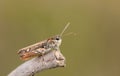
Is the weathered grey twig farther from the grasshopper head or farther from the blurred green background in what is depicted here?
the blurred green background

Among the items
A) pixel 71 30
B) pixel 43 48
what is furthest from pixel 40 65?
pixel 71 30

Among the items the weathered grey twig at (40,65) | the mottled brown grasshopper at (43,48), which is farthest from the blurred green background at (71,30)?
the weathered grey twig at (40,65)

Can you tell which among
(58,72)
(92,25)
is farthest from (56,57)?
(92,25)

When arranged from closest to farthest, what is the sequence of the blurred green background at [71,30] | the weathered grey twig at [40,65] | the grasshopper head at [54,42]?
1. the weathered grey twig at [40,65]
2. the grasshopper head at [54,42]
3. the blurred green background at [71,30]

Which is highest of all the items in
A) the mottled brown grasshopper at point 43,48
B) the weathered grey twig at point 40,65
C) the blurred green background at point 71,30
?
the mottled brown grasshopper at point 43,48

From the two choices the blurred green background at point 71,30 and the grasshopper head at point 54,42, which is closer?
the grasshopper head at point 54,42

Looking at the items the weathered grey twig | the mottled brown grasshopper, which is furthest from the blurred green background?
the weathered grey twig

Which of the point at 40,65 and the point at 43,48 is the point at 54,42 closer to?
the point at 43,48

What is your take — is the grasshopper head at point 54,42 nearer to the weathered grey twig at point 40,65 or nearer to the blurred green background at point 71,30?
the weathered grey twig at point 40,65
